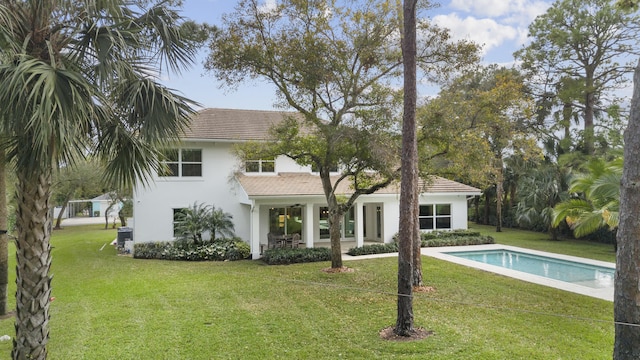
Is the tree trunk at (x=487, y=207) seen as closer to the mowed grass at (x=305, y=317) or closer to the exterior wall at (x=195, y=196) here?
the mowed grass at (x=305, y=317)

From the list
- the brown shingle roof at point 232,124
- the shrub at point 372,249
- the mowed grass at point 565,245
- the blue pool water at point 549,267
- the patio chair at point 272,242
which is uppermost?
the brown shingle roof at point 232,124

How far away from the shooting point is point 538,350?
6910 millimetres

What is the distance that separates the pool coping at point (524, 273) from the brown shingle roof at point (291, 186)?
3.27 metres

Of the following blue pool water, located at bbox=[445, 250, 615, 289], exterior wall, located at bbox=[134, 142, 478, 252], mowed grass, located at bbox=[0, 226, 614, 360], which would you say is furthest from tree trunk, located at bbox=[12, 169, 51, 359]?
blue pool water, located at bbox=[445, 250, 615, 289]

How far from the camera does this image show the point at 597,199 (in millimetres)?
11242

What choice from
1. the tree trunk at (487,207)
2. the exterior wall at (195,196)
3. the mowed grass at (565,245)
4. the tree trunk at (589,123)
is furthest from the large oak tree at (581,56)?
the exterior wall at (195,196)

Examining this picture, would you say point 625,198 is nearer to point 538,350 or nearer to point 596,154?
point 538,350

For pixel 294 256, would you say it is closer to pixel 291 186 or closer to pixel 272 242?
pixel 272 242

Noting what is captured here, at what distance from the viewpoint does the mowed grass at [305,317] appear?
7008mm

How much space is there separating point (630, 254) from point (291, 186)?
15.6 m

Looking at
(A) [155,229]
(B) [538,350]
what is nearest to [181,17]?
(B) [538,350]

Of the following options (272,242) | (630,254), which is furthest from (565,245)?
(630,254)

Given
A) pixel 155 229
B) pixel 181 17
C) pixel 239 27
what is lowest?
pixel 155 229

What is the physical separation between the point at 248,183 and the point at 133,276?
7.16 metres
